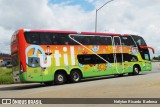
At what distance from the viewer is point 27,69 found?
2283 centimetres

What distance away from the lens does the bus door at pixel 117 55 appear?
2817 centimetres

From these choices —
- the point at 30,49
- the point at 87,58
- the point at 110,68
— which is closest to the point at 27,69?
the point at 30,49

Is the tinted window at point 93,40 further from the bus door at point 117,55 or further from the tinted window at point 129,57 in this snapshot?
the tinted window at point 129,57

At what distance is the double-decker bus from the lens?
23.0 m

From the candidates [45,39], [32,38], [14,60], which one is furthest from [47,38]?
[14,60]

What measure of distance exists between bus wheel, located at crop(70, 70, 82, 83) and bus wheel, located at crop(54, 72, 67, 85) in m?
0.55

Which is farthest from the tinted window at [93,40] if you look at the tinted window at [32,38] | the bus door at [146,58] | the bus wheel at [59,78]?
the bus door at [146,58]

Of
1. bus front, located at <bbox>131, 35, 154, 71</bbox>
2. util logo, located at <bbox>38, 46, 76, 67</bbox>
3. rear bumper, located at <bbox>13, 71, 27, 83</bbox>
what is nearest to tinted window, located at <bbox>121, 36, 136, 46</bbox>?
bus front, located at <bbox>131, 35, 154, 71</bbox>

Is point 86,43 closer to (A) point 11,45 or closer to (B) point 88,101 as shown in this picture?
(A) point 11,45

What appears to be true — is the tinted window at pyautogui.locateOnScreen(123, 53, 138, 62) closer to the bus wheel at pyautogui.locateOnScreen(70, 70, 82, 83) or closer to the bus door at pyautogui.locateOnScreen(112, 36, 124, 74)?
the bus door at pyautogui.locateOnScreen(112, 36, 124, 74)

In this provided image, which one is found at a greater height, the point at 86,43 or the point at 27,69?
the point at 86,43

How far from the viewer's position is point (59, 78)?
80.3 feet

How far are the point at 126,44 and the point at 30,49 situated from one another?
29.4 ft

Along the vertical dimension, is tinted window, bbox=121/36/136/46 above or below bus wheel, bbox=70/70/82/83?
above
